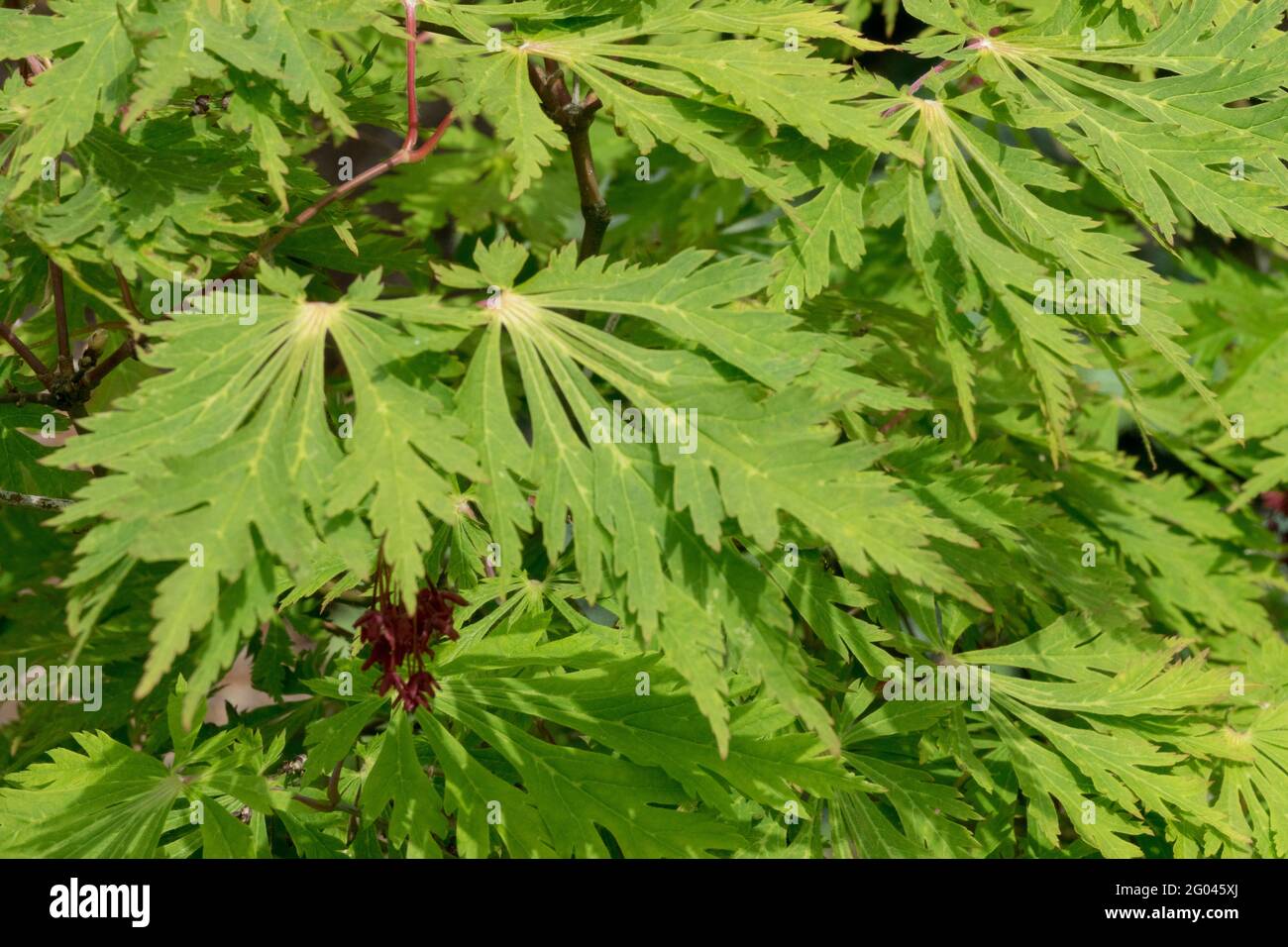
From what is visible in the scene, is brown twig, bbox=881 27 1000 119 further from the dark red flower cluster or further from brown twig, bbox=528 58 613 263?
the dark red flower cluster

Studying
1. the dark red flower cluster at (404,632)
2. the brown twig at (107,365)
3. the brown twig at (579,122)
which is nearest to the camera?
the dark red flower cluster at (404,632)

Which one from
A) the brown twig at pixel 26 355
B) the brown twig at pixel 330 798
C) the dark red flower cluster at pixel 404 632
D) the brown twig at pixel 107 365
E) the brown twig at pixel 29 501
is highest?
the brown twig at pixel 26 355

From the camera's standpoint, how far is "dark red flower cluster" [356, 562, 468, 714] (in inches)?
45.0

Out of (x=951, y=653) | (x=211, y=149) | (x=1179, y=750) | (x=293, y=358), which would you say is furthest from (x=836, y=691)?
(x=211, y=149)

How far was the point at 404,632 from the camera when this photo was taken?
1.15 metres

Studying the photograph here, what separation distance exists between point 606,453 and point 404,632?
298 millimetres

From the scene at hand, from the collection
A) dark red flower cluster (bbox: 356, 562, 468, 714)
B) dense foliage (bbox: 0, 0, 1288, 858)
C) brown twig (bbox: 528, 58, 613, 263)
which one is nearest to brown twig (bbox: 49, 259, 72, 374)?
dense foliage (bbox: 0, 0, 1288, 858)

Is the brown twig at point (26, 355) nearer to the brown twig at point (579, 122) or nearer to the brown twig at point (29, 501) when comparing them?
the brown twig at point (29, 501)

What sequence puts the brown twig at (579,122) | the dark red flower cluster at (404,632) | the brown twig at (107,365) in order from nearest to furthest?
the dark red flower cluster at (404,632)
the brown twig at (107,365)
the brown twig at (579,122)

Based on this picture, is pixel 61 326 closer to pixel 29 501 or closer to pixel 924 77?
pixel 29 501

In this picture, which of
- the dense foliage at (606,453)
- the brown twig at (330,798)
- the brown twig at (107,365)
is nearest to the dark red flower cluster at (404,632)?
the dense foliage at (606,453)

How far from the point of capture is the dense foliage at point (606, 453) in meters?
0.99
